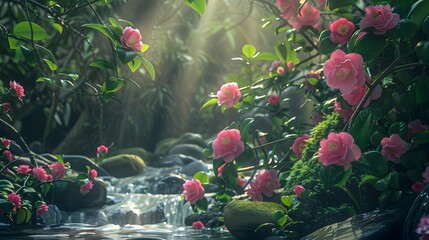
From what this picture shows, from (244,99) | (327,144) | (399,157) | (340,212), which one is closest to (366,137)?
(327,144)

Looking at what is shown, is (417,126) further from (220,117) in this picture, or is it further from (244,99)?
(220,117)

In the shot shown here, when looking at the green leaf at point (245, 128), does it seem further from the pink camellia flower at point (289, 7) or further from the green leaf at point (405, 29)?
the green leaf at point (405, 29)

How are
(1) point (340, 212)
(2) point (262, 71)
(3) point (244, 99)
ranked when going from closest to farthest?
(1) point (340, 212)
(3) point (244, 99)
(2) point (262, 71)

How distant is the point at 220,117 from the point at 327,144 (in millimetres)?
12608

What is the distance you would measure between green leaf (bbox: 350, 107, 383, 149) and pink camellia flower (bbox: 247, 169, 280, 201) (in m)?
1.80

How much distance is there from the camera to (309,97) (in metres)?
6.04

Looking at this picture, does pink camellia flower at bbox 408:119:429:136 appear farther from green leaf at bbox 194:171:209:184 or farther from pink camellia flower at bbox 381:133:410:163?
green leaf at bbox 194:171:209:184

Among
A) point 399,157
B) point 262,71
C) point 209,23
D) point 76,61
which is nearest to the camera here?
point 399,157

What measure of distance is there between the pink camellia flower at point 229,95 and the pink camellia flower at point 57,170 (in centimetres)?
138

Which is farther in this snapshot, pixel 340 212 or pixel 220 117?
pixel 220 117

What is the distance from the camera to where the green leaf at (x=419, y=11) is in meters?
3.65

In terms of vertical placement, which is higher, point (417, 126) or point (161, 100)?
point (161, 100)

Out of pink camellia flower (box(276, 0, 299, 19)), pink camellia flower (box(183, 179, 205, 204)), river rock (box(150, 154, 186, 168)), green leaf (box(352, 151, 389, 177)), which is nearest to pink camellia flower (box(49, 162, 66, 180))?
pink camellia flower (box(183, 179, 205, 204))

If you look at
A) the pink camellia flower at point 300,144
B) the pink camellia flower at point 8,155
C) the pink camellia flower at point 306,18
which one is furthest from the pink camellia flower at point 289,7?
the pink camellia flower at point 8,155
